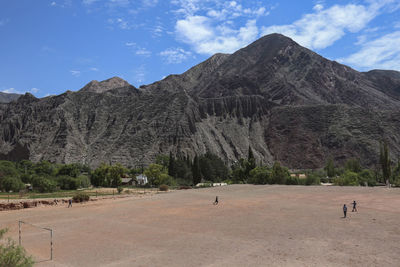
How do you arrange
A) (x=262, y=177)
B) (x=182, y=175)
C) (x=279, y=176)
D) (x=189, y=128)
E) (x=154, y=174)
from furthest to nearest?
(x=189, y=128)
(x=182, y=175)
(x=154, y=174)
(x=262, y=177)
(x=279, y=176)

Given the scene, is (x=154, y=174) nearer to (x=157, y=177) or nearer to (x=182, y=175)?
(x=157, y=177)

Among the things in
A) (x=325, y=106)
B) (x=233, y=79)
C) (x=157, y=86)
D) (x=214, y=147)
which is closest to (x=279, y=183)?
(x=214, y=147)

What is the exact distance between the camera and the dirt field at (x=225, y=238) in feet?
51.1

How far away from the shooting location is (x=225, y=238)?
19984 millimetres

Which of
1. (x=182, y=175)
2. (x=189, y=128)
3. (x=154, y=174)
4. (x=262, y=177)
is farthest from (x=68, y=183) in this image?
(x=189, y=128)

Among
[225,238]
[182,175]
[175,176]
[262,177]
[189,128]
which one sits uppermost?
[189,128]

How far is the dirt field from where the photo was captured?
15.6 meters

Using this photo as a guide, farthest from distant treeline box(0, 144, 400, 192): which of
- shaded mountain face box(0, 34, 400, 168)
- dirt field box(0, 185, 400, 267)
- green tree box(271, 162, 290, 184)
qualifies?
dirt field box(0, 185, 400, 267)

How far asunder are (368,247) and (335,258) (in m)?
3.01

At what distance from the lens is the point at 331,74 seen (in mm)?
185875

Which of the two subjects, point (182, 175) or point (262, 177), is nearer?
point (262, 177)

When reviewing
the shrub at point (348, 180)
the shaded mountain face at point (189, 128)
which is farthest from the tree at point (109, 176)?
the shrub at point (348, 180)

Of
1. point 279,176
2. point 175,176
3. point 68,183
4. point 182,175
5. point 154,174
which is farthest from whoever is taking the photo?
point 182,175

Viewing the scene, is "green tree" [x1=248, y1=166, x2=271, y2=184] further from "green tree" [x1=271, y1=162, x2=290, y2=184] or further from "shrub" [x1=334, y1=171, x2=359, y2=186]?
"shrub" [x1=334, y1=171, x2=359, y2=186]
